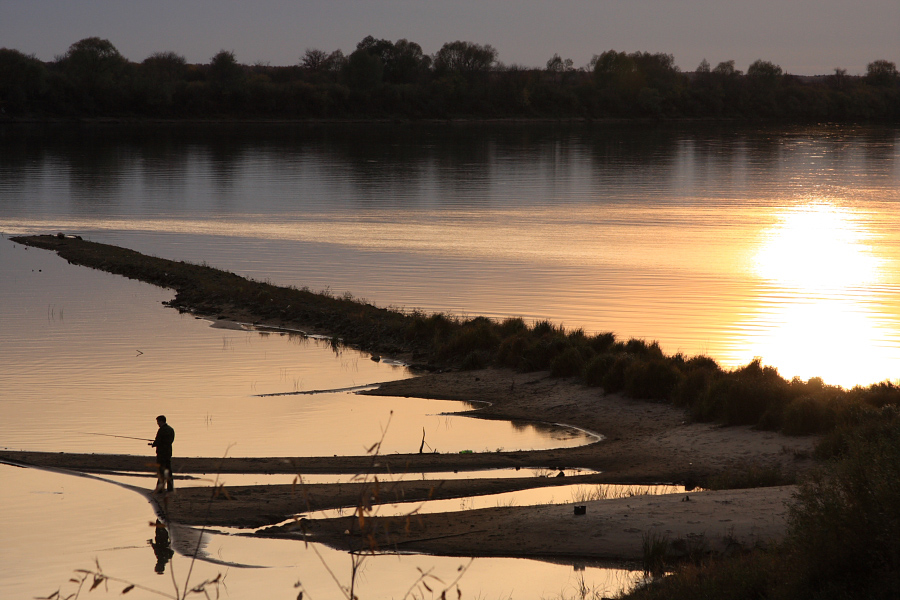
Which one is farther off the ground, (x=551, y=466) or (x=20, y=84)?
(x=20, y=84)

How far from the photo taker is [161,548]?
43.1 ft

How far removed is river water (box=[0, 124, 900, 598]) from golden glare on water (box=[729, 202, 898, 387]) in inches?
5.2

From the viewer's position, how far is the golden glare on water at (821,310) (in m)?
25.1

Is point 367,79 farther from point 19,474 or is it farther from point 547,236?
point 19,474

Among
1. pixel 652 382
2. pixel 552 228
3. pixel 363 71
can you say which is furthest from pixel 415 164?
pixel 363 71

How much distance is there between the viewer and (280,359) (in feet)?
85.4

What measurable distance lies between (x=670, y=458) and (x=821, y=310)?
55.7 ft

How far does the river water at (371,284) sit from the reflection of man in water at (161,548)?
0.17 metres

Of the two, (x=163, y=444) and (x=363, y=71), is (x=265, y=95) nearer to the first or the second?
(x=363, y=71)

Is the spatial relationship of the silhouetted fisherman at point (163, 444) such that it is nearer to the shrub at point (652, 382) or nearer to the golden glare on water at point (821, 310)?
the shrub at point (652, 382)

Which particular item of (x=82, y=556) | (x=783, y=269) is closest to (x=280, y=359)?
(x=82, y=556)

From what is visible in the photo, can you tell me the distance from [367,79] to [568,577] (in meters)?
176

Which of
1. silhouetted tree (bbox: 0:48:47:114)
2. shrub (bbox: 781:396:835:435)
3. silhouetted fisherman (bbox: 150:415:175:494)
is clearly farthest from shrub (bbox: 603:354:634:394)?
silhouetted tree (bbox: 0:48:47:114)

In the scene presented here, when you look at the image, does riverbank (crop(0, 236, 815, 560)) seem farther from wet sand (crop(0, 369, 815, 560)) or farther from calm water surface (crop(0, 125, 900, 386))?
calm water surface (crop(0, 125, 900, 386))
